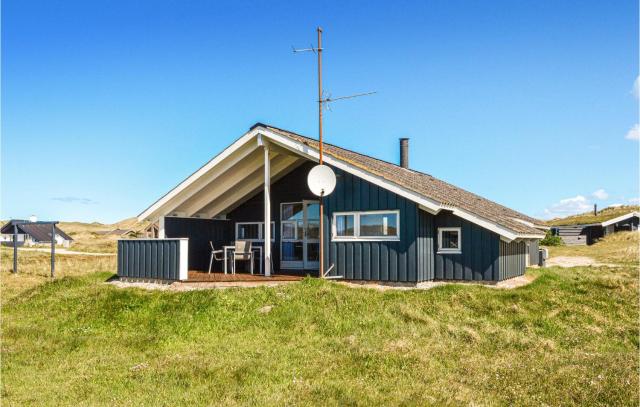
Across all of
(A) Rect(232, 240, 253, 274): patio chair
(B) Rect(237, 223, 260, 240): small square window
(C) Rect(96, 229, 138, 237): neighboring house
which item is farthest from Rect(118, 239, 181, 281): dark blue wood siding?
(B) Rect(237, 223, 260, 240): small square window

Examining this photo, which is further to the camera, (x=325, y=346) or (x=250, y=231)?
(x=250, y=231)

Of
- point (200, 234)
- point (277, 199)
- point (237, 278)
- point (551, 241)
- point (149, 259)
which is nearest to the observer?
point (237, 278)

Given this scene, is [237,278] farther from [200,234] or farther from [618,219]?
[618,219]

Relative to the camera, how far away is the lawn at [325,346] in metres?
7.16

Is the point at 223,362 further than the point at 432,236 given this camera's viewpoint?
No

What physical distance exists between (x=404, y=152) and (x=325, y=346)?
1585cm

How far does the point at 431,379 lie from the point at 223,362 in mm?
3347

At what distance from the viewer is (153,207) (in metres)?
17.1

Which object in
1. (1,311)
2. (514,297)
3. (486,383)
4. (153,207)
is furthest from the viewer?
(153,207)

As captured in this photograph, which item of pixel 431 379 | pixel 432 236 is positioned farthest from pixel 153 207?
pixel 431 379

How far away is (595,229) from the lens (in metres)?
52.3

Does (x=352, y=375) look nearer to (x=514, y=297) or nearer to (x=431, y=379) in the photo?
(x=431, y=379)

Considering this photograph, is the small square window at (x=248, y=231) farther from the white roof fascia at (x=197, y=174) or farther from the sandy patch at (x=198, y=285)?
the sandy patch at (x=198, y=285)

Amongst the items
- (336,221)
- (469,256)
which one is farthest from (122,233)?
(469,256)
